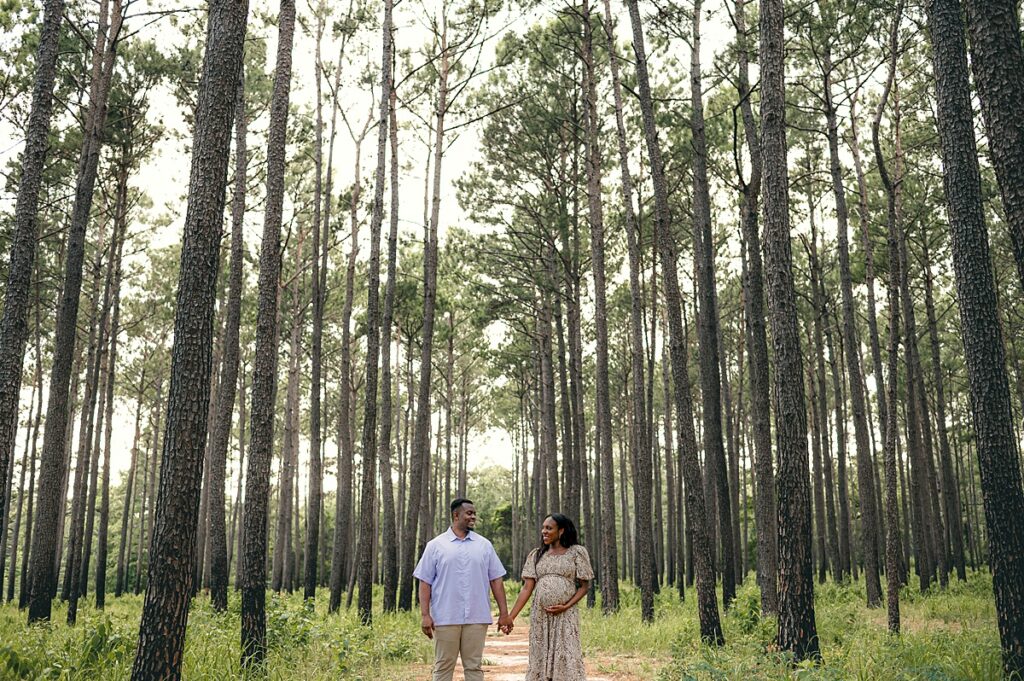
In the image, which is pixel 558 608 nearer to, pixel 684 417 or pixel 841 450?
pixel 684 417

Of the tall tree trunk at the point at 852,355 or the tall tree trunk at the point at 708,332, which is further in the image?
the tall tree trunk at the point at 852,355

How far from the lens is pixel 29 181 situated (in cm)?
800

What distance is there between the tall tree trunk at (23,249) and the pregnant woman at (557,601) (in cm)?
545

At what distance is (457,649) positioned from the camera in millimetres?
5270

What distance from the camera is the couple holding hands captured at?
5.20 meters

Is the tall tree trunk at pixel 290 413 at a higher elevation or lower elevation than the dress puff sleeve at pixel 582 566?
higher

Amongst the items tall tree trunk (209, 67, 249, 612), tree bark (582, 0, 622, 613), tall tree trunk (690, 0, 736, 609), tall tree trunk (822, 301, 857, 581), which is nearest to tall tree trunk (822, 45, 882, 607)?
tall tree trunk (690, 0, 736, 609)

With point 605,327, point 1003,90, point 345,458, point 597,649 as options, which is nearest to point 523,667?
point 597,649

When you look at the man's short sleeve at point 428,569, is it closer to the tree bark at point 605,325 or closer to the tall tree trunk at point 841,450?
the tree bark at point 605,325

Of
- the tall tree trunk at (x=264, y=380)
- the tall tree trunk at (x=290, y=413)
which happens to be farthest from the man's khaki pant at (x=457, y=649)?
the tall tree trunk at (x=290, y=413)

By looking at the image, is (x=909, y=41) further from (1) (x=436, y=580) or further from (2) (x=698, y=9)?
(1) (x=436, y=580)

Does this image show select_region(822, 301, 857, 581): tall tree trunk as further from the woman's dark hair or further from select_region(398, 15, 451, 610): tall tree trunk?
the woman's dark hair

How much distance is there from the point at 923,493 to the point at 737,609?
1024cm

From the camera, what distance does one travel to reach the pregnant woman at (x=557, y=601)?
5.20 m
